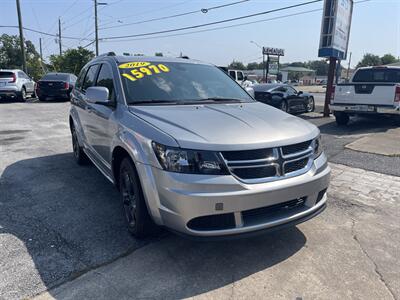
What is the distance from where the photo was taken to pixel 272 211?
2.95m

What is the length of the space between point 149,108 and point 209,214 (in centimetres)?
136

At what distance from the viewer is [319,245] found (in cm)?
337

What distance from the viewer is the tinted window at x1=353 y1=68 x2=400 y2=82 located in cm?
1065

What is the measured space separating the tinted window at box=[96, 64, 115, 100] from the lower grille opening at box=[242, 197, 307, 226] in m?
2.06

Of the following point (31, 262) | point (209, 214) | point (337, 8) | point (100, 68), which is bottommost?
A: point (31, 262)

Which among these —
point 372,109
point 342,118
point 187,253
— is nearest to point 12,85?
point 342,118

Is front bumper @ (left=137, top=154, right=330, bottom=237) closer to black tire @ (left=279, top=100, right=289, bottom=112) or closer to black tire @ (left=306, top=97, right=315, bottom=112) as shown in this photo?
black tire @ (left=279, top=100, right=289, bottom=112)

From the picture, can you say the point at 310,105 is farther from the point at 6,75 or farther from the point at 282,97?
the point at 6,75

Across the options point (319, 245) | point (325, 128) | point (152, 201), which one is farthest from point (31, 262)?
point (325, 128)

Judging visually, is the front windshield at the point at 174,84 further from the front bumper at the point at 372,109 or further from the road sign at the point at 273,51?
the road sign at the point at 273,51

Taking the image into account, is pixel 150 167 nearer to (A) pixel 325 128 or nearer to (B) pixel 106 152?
(B) pixel 106 152

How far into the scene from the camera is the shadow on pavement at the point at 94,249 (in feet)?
9.15

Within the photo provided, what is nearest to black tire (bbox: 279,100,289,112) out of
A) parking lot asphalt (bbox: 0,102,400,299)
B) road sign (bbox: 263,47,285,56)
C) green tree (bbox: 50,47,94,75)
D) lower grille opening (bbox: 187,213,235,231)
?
parking lot asphalt (bbox: 0,102,400,299)

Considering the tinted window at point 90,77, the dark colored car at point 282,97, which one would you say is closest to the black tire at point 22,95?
the dark colored car at point 282,97
